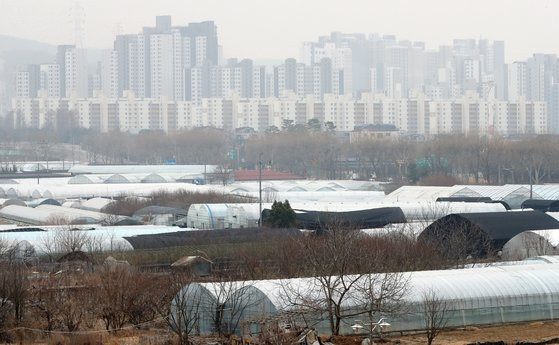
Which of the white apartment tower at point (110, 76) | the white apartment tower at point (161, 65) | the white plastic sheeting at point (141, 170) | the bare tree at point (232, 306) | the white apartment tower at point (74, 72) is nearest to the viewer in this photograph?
the bare tree at point (232, 306)

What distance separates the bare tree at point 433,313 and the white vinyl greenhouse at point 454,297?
39mm

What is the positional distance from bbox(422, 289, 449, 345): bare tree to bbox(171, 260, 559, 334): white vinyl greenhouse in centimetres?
4

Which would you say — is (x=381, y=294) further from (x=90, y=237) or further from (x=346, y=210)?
(x=346, y=210)

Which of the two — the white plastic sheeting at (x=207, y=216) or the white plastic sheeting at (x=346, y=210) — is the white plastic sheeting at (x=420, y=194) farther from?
the white plastic sheeting at (x=207, y=216)

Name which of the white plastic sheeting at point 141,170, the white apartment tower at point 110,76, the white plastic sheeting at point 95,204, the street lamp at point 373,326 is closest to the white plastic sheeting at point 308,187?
the white plastic sheeting at point 95,204

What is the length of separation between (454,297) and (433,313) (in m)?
1.65

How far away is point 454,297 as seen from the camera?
15227mm

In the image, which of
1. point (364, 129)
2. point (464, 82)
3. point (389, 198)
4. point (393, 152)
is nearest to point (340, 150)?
point (393, 152)

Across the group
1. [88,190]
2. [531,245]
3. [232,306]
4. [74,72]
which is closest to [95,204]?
[88,190]

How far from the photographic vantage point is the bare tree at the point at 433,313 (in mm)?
13625

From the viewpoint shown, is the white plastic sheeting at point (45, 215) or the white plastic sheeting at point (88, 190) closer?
the white plastic sheeting at point (45, 215)

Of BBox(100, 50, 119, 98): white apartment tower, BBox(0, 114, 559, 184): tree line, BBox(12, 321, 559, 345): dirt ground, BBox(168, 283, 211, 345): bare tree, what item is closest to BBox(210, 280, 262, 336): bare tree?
BBox(168, 283, 211, 345): bare tree

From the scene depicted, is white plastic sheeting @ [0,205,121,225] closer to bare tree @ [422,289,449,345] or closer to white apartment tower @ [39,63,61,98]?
bare tree @ [422,289,449,345]

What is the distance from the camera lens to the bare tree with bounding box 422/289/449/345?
536 inches
